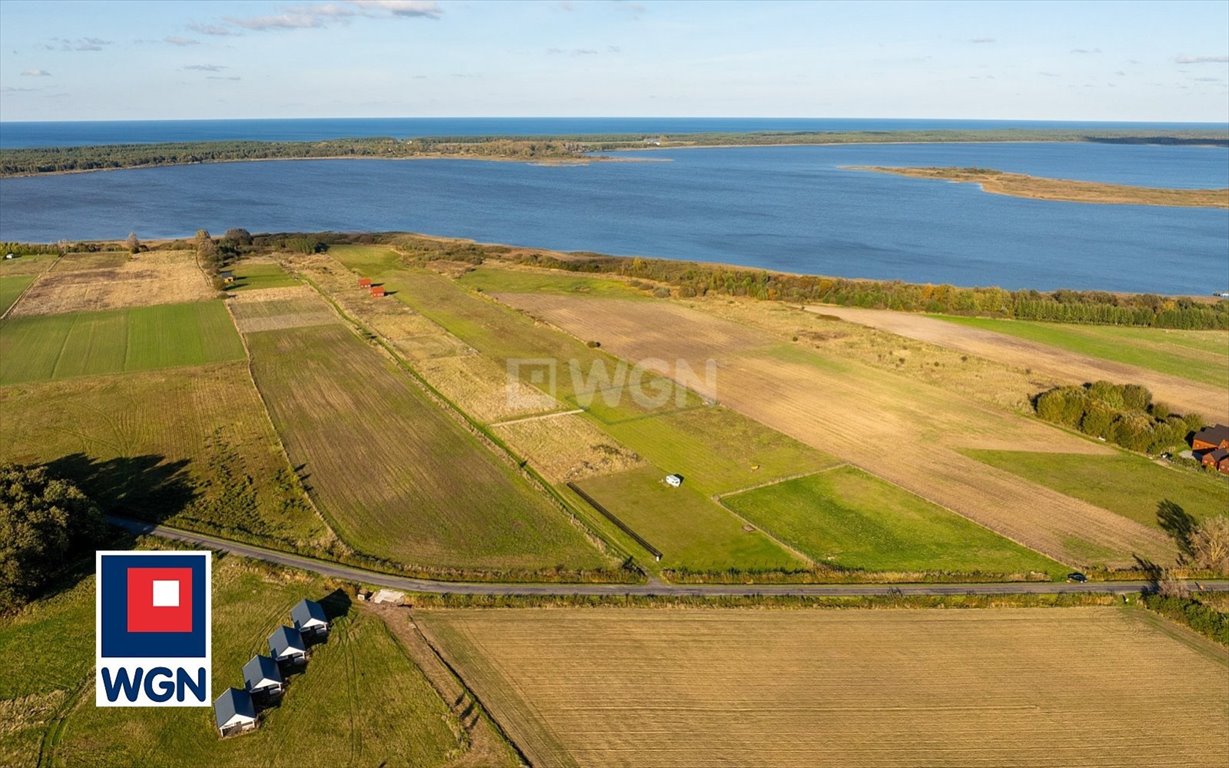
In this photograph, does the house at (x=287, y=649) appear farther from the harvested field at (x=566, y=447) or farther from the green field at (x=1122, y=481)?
the green field at (x=1122, y=481)

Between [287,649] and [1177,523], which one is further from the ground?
[287,649]

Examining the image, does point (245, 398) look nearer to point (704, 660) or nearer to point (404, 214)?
point (704, 660)

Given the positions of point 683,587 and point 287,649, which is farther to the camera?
point 683,587

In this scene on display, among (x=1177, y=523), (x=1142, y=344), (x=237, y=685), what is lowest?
(x=237, y=685)

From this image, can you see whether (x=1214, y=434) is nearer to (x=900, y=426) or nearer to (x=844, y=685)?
(x=900, y=426)

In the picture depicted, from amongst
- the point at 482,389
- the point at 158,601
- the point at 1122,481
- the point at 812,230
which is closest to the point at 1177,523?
the point at 1122,481

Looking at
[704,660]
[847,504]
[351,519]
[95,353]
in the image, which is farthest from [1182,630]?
[95,353]

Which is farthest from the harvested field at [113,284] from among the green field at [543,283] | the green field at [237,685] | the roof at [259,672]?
the roof at [259,672]
